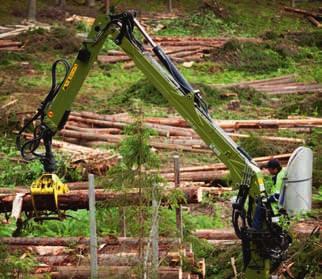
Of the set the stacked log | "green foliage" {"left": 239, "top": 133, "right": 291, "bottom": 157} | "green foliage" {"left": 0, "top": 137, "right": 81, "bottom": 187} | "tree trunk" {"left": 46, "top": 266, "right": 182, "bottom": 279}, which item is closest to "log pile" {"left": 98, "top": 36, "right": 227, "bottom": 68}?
the stacked log

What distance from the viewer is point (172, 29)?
38.0 meters

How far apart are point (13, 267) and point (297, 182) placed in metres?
4.84

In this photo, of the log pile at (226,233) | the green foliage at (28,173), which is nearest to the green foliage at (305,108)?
the green foliage at (28,173)

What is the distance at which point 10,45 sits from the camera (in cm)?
3180

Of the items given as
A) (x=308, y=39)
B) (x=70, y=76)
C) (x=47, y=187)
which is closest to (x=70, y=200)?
(x=47, y=187)

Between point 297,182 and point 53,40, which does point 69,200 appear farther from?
point 53,40

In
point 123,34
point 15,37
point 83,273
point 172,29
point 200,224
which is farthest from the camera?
point 172,29

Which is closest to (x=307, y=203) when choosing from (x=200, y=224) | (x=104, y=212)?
(x=200, y=224)

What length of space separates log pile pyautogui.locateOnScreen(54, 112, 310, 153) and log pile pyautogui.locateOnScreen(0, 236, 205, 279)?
7720 millimetres

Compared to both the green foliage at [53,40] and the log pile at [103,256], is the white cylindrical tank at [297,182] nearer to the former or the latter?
the log pile at [103,256]

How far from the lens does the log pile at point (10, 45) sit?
3145 centimetres

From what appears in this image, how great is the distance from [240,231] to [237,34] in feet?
97.8

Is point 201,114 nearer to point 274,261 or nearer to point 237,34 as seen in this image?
point 274,261

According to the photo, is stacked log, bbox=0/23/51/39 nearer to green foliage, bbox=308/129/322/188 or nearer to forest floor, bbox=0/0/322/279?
forest floor, bbox=0/0/322/279
